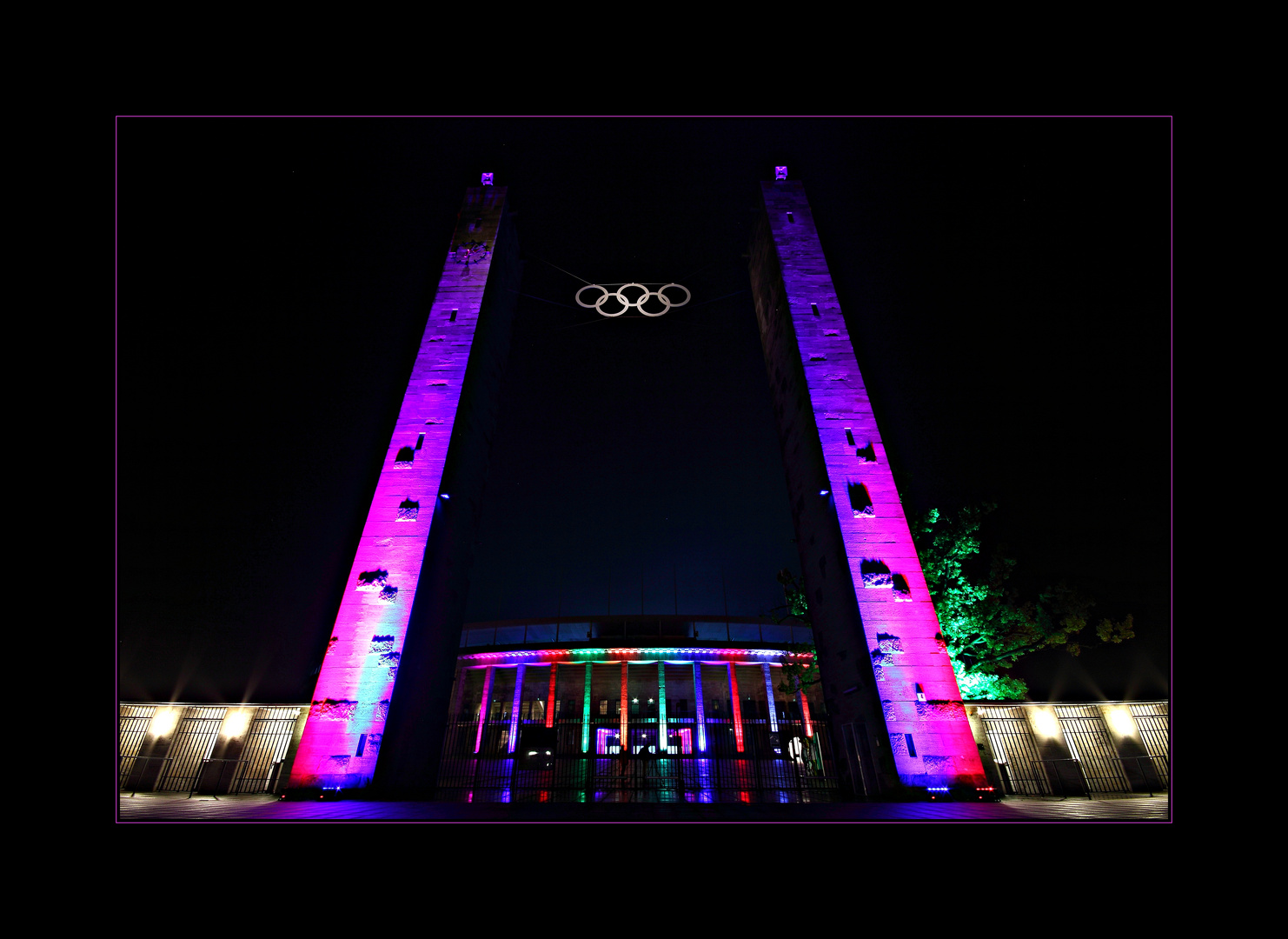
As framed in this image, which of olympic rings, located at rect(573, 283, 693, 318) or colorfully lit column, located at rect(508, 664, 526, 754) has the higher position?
olympic rings, located at rect(573, 283, 693, 318)

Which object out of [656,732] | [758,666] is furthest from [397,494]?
[758,666]

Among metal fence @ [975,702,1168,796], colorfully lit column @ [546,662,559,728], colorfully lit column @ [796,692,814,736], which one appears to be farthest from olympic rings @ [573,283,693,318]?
colorfully lit column @ [796,692,814,736]

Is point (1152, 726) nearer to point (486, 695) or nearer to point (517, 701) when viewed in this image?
point (517, 701)

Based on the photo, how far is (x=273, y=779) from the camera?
46.5 feet

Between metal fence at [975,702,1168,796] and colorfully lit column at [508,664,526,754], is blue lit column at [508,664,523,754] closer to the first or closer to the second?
colorfully lit column at [508,664,526,754]

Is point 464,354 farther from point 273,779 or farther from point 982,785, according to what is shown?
point 982,785

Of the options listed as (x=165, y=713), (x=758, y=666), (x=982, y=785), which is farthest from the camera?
(x=758, y=666)

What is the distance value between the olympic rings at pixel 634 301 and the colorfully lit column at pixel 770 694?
19629mm

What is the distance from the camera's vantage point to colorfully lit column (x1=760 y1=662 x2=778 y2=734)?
92.3 ft

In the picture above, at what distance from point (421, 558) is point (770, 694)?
2283 centimetres

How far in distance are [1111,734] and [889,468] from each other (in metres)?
11.1

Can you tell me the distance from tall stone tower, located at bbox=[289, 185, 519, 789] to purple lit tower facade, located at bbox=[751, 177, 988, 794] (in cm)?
925

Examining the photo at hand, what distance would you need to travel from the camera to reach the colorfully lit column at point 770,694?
28145 mm

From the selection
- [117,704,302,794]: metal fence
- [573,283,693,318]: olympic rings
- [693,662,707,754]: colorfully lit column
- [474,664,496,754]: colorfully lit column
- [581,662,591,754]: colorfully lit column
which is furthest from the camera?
[474,664,496,754]: colorfully lit column
